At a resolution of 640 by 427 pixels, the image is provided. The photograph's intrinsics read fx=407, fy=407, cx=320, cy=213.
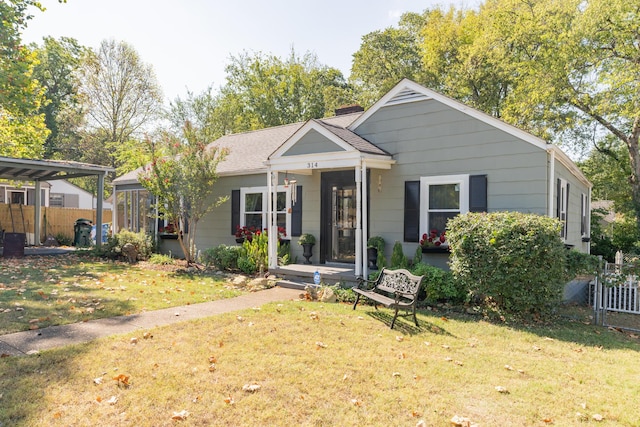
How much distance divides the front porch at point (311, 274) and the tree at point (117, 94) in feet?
79.8

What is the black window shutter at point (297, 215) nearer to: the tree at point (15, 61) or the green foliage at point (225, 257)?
the green foliage at point (225, 257)

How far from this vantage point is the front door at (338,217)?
1015 cm

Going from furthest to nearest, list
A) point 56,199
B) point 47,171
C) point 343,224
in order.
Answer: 1. point 56,199
2. point 47,171
3. point 343,224

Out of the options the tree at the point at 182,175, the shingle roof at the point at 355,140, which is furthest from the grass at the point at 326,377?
the tree at the point at 182,175

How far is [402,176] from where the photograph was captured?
916 centimetres

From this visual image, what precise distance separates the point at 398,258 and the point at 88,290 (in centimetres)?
636

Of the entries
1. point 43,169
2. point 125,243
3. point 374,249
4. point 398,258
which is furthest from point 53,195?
point 398,258

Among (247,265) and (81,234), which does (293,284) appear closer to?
(247,265)

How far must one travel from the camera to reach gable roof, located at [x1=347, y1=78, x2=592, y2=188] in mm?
7633

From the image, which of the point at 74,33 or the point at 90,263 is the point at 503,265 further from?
the point at 74,33

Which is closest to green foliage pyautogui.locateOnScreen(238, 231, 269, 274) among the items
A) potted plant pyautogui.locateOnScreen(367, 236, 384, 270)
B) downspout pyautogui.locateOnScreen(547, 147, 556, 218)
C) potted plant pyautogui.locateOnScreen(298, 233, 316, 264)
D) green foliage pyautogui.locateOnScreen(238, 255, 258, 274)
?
green foliage pyautogui.locateOnScreen(238, 255, 258, 274)

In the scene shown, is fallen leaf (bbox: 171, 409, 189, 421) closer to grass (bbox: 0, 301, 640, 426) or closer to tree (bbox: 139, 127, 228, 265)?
grass (bbox: 0, 301, 640, 426)

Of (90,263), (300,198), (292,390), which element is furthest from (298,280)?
(90,263)

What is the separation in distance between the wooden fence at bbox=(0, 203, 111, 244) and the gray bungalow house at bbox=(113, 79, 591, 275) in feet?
44.3
